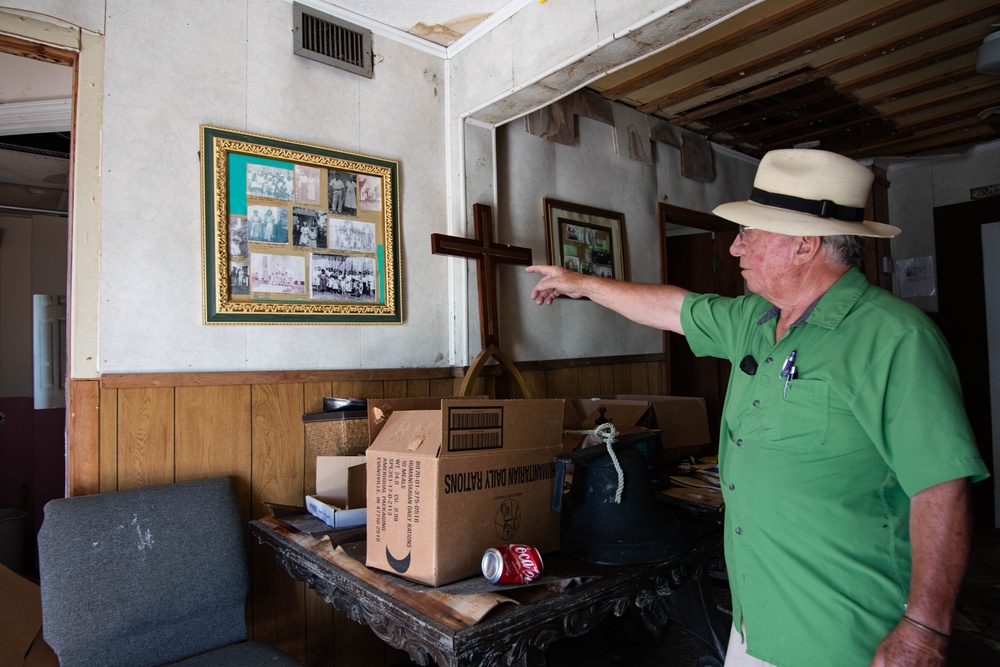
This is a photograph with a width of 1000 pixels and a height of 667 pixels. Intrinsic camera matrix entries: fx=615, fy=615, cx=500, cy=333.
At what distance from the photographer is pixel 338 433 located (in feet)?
7.42

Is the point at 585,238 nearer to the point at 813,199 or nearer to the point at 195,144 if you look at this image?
the point at 195,144

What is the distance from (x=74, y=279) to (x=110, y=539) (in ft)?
2.78

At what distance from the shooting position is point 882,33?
119 inches

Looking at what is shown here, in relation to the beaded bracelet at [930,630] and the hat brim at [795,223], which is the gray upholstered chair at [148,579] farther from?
the hat brim at [795,223]

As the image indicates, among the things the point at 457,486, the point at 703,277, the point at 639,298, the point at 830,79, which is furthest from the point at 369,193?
the point at 703,277

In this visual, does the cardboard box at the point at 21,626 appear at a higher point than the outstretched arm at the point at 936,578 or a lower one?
lower

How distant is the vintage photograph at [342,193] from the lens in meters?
2.54

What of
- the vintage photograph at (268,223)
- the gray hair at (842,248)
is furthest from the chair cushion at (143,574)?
the gray hair at (842,248)

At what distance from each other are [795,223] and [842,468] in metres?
0.52

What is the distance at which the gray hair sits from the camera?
4.48 feet

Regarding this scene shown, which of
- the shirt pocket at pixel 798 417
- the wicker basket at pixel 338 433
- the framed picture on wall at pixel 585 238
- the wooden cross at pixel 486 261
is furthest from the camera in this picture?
the framed picture on wall at pixel 585 238

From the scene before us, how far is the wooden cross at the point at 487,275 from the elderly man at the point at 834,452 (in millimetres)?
1470

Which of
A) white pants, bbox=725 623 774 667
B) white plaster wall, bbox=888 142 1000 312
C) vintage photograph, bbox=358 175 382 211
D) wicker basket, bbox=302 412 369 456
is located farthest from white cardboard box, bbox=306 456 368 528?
white plaster wall, bbox=888 142 1000 312

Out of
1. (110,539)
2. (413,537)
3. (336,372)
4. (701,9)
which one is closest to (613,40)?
(701,9)
